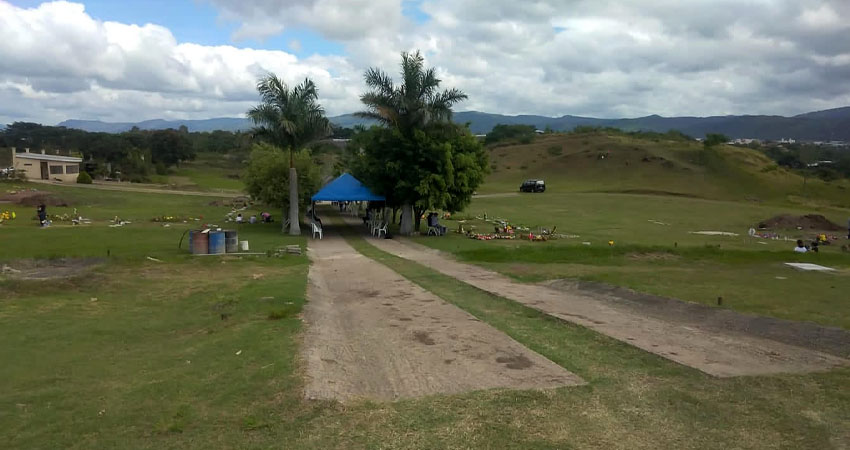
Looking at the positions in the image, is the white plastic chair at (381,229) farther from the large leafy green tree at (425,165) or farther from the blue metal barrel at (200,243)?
the blue metal barrel at (200,243)

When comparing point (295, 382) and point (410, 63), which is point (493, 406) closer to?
point (295, 382)

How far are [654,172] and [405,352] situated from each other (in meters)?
87.2

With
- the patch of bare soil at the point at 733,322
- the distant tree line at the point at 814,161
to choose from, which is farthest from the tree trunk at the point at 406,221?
the distant tree line at the point at 814,161

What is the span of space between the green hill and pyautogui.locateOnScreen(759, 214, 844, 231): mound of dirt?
29.8 metres

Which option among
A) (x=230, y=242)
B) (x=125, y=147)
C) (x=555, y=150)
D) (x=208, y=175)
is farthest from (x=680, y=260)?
(x=125, y=147)

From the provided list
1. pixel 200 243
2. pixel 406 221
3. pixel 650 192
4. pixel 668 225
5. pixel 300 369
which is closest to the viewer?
pixel 300 369

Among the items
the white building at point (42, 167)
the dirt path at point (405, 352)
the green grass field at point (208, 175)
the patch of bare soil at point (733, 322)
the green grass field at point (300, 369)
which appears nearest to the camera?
the green grass field at point (300, 369)

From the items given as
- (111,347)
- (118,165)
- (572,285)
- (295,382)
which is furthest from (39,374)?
(118,165)

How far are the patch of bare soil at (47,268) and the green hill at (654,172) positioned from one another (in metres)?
60.6

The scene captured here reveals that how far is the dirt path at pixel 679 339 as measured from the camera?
28.7 feet

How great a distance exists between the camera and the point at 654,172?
9031cm

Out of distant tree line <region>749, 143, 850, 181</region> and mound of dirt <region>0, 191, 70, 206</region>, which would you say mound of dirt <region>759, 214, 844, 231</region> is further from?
→ distant tree line <region>749, 143, 850, 181</region>

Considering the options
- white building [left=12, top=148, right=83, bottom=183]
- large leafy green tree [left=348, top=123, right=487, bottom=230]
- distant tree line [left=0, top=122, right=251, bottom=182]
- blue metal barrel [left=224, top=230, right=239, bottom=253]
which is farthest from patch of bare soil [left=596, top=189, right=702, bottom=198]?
white building [left=12, top=148, right=83, bottom=183]

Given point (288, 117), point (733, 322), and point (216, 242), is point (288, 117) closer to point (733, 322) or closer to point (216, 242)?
point (216, 242)
